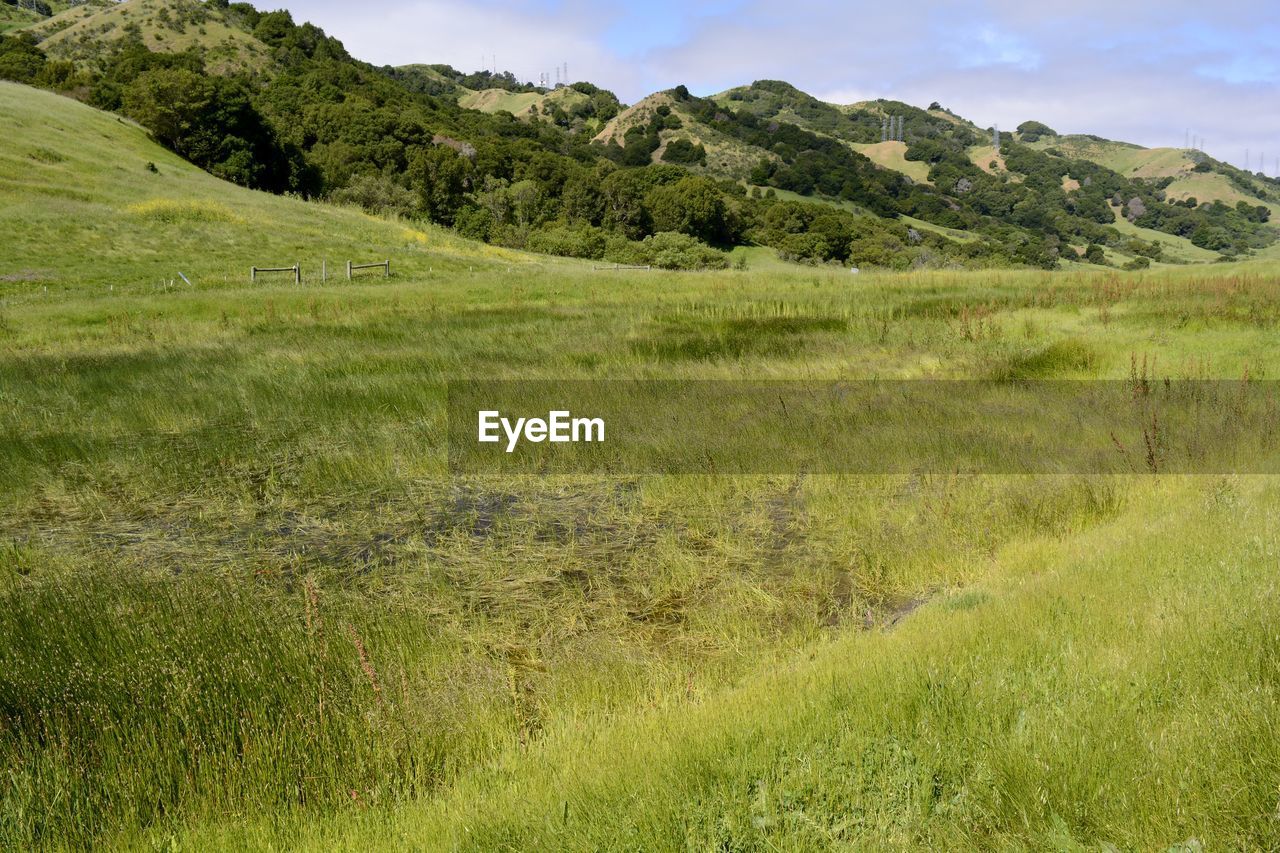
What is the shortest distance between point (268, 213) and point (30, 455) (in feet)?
142

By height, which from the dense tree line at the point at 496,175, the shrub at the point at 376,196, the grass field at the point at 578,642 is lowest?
the grass field at the point at 578,642

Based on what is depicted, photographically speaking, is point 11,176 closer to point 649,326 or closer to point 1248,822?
point 649,326

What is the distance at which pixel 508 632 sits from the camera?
16.9 ft

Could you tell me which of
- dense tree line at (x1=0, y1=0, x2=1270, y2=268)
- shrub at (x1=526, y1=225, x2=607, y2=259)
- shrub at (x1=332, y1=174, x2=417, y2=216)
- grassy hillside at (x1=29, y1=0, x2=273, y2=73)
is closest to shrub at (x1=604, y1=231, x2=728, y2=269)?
dense tree line at (x1=0, y1=0, x2=1270, y2=268)

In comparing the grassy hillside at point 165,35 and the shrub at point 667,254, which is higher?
the grassy hillside at point 165,35

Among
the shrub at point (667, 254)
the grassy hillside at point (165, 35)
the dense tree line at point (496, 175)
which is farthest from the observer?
the grassy hillside at point (165, 35)
